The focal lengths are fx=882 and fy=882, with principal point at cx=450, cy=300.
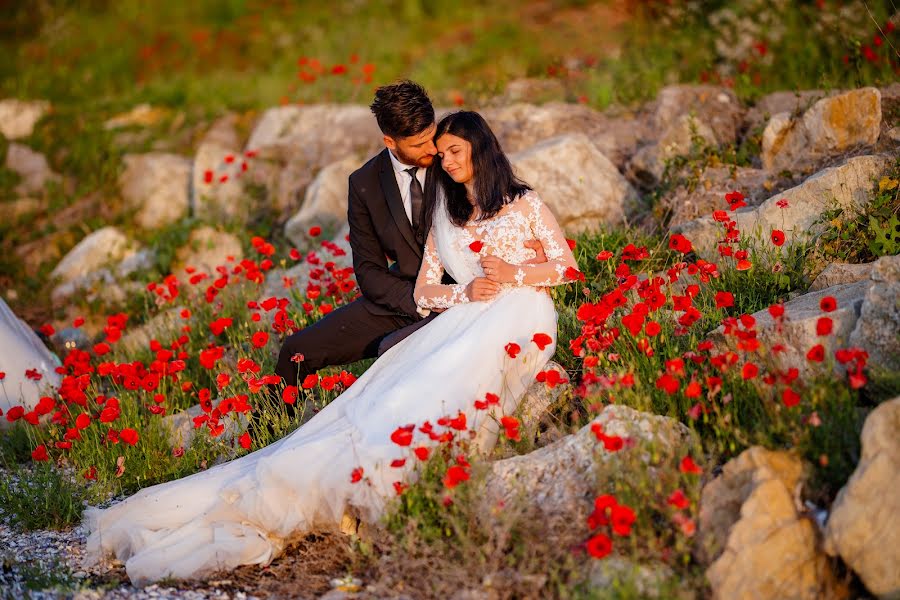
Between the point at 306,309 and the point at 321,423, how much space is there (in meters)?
1.77

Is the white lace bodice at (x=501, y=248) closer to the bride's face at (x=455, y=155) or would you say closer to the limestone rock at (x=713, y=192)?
the bride's face at (x=455, y=155)

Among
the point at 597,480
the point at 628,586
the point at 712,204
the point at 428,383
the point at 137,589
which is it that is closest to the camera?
the point at 628,586

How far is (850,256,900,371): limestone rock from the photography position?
3.60 meters

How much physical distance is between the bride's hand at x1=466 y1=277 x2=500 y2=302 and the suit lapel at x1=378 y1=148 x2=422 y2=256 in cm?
64

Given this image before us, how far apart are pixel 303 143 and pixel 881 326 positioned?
648 centimetres

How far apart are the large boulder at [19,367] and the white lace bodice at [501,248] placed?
9.07 ft

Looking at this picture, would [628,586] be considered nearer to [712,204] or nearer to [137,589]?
[137,589]

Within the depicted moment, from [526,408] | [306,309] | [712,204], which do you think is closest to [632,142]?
[712,204]

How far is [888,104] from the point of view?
5.91m

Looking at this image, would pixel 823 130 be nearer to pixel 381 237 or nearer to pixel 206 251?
pixel 381 237

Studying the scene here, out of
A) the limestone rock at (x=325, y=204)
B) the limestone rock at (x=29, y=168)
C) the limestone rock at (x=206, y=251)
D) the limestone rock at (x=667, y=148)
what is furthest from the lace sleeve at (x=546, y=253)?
the limestone rock at (x=29, y=168)

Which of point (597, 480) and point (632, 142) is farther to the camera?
point (632, 142)

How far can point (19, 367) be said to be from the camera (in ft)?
19.4

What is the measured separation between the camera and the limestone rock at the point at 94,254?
8102mm
